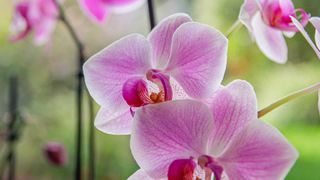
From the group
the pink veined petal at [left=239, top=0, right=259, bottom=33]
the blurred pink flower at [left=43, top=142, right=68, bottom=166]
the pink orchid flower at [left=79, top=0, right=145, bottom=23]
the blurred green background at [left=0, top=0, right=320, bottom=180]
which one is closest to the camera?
the pink veined petal at [left=239, top=0, right=259, bottom=33]

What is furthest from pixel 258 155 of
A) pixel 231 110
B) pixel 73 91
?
pixel 73 91

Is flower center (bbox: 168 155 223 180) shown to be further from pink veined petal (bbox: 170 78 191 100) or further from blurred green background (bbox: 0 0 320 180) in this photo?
blurred green background (bbox: 0 0 320 180)

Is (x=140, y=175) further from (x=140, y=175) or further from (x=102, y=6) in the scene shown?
(x=102, y=6)

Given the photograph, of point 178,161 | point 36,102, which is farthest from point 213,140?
point 36,102

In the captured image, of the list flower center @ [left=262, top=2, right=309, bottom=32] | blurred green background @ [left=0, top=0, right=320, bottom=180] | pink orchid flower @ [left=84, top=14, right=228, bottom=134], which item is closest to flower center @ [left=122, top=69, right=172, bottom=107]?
pink orchid flower @ [left=84, top=14, right=228, bottom=134]

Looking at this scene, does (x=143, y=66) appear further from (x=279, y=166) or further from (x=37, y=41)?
(x=37, y=41)

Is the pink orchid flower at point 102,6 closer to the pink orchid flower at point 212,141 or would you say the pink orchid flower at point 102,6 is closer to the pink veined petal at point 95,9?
the pink veined petal at point 95,9

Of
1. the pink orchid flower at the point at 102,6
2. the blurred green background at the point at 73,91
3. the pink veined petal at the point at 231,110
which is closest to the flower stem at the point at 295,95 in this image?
the pink veined petal at the point at 231,110
